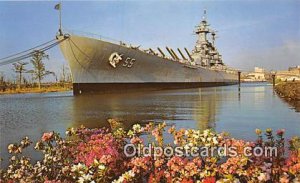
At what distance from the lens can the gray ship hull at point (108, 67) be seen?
30094mm

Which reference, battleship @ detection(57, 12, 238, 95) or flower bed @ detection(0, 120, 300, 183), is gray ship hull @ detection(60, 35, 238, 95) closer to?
battleship @ detection(57, 12, 238, 95)

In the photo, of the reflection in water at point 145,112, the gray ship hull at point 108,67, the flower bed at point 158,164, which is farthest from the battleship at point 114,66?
the flower bed at point 158,164

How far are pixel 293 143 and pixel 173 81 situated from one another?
3872 centimetres

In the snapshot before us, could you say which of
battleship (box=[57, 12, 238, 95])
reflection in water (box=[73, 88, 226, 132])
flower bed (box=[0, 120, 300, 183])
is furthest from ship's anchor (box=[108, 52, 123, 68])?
flower bed (box=[0, 120, 300, 183])

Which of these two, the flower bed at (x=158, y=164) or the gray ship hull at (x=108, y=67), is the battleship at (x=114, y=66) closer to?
the gray ship hull at (x=108, y=67)

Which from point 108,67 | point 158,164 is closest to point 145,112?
point 158,164

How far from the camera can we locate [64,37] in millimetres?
29906

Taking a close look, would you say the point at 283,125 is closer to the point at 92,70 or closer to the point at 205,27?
the point at 92,70

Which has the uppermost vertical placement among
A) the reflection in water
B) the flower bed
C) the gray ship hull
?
the gray ship hull

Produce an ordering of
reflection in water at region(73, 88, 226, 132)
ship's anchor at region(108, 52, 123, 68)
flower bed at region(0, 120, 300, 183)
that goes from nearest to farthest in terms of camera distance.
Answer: flower bed at region(0, 120, 300, 183) → reflection in water at region(73, 88, 226, 132) → ship's anchor at region(108, 52, 123, 68)

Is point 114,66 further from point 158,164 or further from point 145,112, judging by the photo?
point 158,164

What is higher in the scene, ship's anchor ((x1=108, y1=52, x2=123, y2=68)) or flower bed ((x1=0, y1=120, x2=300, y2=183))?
ship's anchor ((x1=108, y1=52, x2=123, y2=68))

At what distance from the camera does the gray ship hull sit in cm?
3009

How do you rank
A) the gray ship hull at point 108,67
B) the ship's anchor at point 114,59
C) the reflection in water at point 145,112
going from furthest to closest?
A: 1. the ship's anchor at point 114,59
2. the gray ship hull at point 108,67
3. the reflection in water at point 145,112
